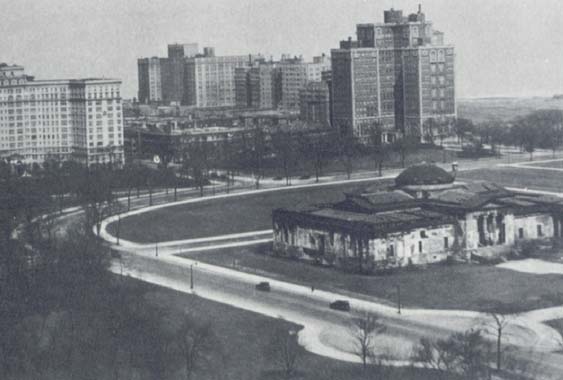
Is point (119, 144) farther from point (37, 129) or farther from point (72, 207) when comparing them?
point (72, 207)

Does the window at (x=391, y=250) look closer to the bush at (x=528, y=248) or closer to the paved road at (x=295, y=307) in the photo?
the paved road at (x=295, y=307)

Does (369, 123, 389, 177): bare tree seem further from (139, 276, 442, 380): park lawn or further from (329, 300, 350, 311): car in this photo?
(139, 276, 442, 380): park lawn

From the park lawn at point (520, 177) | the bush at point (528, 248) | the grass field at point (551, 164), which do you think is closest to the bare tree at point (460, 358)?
the bush at point (528, 248)

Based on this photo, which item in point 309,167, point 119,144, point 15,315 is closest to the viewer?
point 15,315

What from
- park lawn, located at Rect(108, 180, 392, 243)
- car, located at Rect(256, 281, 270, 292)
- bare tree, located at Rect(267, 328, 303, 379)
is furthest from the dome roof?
bare tree, located at Rect(267, 328, 303, 379)

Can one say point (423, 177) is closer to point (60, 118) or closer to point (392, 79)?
point (60, 118)

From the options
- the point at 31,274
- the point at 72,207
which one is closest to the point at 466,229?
the point at 31,274
